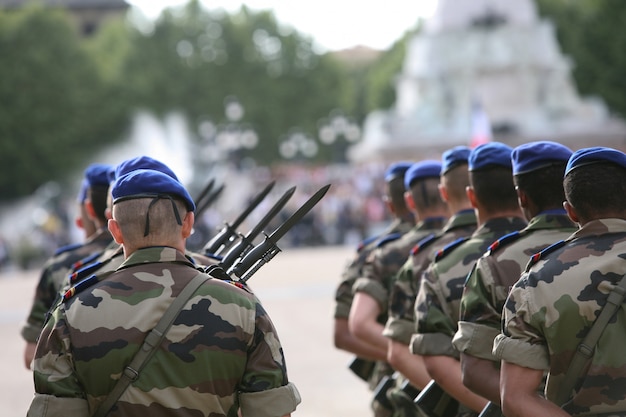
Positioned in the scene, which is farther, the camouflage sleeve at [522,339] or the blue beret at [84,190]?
the blue beret at [84,190]

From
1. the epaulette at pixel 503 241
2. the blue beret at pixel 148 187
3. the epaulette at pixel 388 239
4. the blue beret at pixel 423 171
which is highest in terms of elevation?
the blue beret at pixel 148 187

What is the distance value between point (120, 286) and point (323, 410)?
6.54 metres

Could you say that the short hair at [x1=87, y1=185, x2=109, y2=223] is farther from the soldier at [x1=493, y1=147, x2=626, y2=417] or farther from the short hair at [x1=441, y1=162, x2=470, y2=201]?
the soldier at [x1=493, y1=147, x2=626, y2=417]

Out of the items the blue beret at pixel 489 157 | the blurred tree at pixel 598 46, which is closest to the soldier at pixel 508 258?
the blue beret at pixel 489 157

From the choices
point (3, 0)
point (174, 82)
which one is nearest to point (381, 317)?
point (174, 82)

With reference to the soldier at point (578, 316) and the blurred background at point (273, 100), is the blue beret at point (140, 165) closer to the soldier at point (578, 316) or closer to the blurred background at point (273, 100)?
the soldier at point (578, 316)

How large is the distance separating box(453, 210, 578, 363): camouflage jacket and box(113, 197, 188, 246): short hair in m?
1.11

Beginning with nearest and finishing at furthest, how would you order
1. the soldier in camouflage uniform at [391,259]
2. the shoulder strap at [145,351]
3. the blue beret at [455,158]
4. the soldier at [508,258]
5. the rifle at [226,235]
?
the shoulder strap at [145,351]
the soldier at [508,258]
the blue beret at [455,158]
the rifle at [226,235]
the soldier in camouflage uniform at [391,259]

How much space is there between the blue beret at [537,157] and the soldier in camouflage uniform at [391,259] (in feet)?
5.78

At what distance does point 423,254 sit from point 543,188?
3.97ft

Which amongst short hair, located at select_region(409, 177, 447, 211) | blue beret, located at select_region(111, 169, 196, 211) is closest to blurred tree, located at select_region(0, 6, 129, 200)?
short hair, located at select_region(409, 177, 447, 211)

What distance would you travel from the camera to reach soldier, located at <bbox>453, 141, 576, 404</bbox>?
4117 millimetres

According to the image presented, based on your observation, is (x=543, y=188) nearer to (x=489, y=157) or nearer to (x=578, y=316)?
(x=489, y=157)

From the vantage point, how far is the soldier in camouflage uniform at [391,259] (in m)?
6.05
